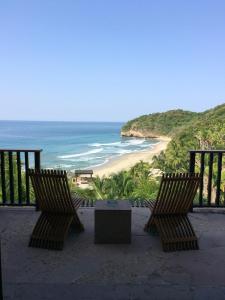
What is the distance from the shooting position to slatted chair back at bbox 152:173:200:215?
358 cm

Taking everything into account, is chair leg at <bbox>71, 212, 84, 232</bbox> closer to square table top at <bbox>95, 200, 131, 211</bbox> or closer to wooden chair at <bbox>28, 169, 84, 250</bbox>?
wooden chair at <bbox>28, 169, 84, 250</bbox>

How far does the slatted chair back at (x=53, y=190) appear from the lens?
11.8ft

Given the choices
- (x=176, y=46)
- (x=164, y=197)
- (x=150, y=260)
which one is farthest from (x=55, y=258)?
(x=176, y=46)

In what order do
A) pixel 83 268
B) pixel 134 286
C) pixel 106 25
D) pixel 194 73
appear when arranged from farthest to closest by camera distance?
pixel 194 73
pixel 106 25
pixel 83 268
pixel 134 286

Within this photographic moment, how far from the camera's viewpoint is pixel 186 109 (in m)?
76.9

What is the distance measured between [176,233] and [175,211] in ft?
0.81

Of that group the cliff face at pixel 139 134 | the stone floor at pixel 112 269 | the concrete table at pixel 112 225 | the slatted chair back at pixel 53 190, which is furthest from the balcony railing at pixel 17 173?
the cliff face at pixel 139 134

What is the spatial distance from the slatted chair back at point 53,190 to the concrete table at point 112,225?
35 cm

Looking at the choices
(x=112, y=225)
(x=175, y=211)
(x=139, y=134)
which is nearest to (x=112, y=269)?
(x=112, y=225)

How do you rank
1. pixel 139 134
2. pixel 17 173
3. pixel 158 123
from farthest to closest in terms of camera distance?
pixel 139 134 → pixel 158 123 → pixel 17 173

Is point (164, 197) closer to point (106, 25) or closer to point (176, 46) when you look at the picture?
point (106, 25)

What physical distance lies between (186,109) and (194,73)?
18.0m

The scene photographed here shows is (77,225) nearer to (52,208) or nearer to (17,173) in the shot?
(52,208)

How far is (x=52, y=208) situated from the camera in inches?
150
